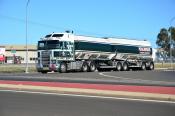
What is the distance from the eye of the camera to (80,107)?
597 inches

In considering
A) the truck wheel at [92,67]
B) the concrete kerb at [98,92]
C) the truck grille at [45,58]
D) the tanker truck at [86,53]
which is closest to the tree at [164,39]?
the tanker truck at [86,53]

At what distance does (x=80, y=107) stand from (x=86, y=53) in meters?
31.0

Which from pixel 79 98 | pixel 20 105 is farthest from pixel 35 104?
pixel 79 98

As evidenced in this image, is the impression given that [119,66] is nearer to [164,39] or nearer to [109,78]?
[109,78]

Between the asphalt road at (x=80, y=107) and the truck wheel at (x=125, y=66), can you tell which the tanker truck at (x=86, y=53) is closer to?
the truck wheel at (x=125, y=66)

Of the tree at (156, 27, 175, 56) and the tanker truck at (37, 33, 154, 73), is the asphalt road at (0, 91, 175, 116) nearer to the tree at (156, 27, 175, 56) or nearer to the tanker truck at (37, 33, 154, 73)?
the tanker truck at (37, 33, 154, 73)

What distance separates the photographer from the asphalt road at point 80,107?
1359cm

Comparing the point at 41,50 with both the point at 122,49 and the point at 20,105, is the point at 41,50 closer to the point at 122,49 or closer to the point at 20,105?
the point at 122,49

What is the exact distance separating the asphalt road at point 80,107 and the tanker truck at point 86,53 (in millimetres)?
25311

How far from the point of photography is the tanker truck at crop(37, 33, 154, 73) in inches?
1714

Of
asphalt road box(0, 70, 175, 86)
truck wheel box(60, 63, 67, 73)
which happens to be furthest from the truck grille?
asphalt road box(0, 70, 175, 86)

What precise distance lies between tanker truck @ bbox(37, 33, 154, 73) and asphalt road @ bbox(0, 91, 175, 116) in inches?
997

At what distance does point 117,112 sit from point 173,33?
107798mm

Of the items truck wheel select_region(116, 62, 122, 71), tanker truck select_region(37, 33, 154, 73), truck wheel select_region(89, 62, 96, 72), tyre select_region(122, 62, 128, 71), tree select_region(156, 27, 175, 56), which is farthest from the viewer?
tree select_region(156, 27, 175, 56)
